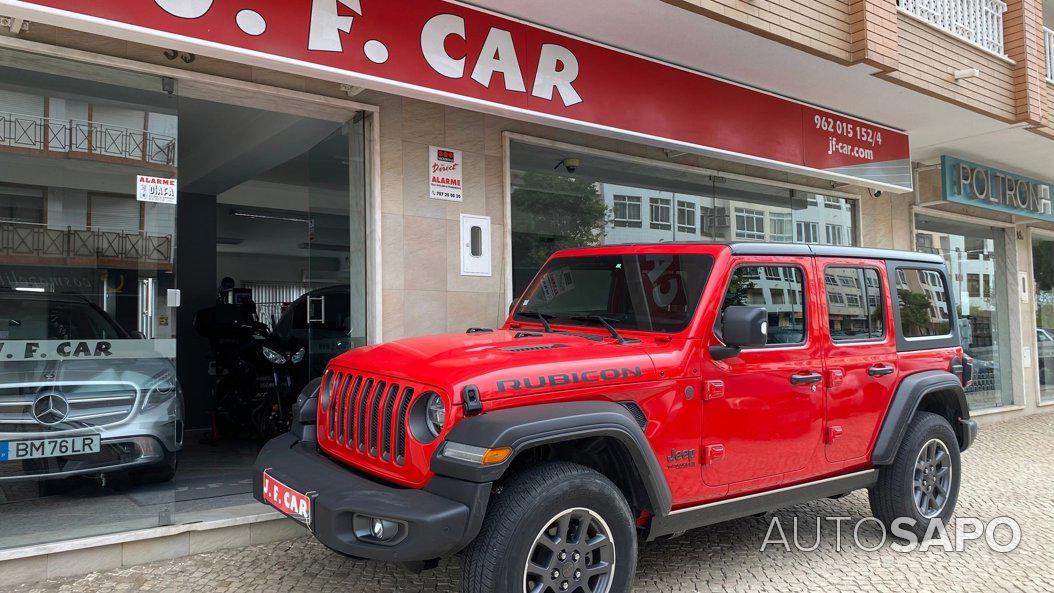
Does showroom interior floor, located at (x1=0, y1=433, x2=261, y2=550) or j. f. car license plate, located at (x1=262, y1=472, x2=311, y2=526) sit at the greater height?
j. f. car license plate, located at (x1=262, y1=472, x2=311, y2=526)

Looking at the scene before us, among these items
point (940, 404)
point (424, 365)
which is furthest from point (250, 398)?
point (940, 404)

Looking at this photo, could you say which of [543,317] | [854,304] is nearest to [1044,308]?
[854,304]

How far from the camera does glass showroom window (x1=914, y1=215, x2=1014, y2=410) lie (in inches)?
438

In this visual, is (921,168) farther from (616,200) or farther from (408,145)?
(408,145)

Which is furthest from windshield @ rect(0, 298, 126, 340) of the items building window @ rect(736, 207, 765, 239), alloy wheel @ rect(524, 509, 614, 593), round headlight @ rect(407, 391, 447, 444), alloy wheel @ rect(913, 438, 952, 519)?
building window @ rect(736, 207, 765, 239)

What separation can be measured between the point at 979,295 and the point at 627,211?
741cm

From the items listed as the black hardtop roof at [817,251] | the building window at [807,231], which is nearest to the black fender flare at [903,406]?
the black hardtop roof at [817,251]

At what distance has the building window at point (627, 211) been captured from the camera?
305 inches

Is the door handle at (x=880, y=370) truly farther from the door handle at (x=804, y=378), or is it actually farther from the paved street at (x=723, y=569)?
the paved street at (x=723, y=569)

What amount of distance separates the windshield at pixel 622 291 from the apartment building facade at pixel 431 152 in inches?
17.3

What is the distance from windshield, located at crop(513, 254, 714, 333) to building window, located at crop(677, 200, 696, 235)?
3845mm

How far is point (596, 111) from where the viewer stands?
5941 millimetres

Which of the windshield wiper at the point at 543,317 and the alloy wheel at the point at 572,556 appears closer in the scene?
the alloy wheel at the point at 572,556

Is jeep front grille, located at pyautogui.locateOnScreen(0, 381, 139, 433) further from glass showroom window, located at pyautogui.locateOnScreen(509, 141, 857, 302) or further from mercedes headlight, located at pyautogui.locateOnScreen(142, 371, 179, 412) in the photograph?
glass showroom window, located at pyautogui.locateOnScreen(509, 141, 857, 302)
